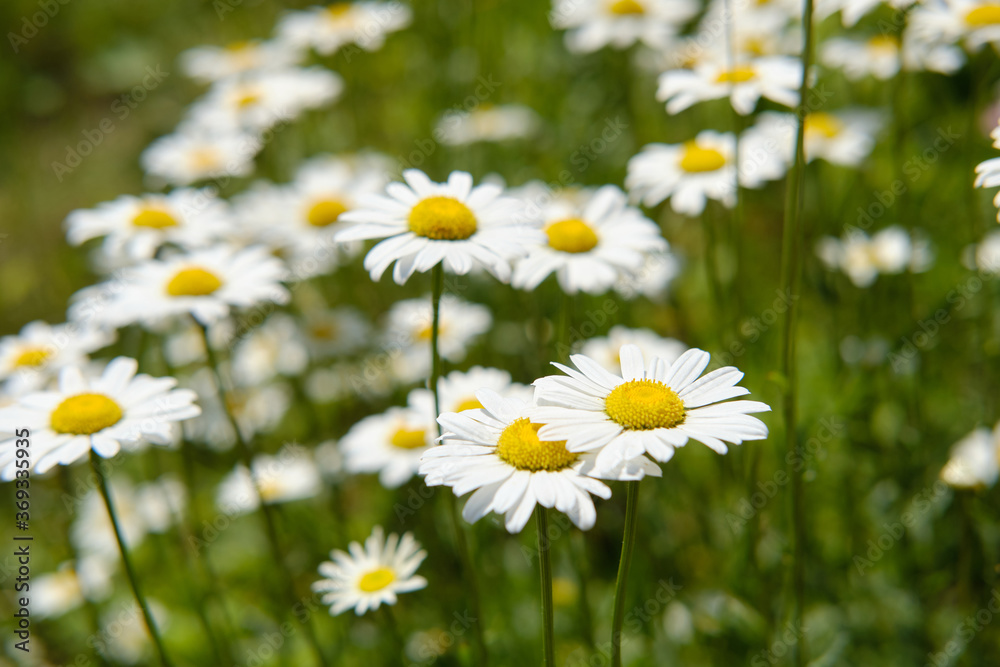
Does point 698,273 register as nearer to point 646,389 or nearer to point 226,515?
point 226,515

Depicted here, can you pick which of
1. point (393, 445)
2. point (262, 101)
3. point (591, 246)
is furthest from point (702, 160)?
point (262, 101)

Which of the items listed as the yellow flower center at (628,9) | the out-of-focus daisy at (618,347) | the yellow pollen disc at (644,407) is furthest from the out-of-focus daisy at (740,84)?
the yellow pollen disc at (644,407)

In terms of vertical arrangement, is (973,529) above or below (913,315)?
below

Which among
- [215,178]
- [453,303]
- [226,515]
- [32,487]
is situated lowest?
[32,487]

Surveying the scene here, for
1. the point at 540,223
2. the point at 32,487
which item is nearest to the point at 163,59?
the point at 32,487

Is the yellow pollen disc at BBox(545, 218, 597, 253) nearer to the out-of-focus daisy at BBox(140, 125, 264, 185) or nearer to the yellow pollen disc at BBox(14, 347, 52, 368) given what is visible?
the yellow pollen disc at BBox(14, 347, 52, 368)

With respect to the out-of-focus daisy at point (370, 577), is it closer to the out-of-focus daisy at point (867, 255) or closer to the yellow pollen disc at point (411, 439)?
the yellow pollen disc at point (411, 439)

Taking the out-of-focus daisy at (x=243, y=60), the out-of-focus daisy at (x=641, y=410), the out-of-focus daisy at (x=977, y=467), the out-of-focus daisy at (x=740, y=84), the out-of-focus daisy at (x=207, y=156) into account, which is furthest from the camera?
the out-of-focus daisy at (x=243, y=60)
